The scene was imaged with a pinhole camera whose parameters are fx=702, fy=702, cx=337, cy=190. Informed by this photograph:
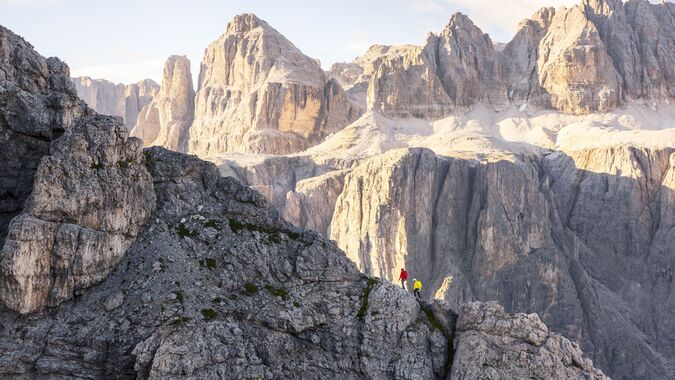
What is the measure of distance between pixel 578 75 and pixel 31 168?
162 m

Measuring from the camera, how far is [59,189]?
3738 cm

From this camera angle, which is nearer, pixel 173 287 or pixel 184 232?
pixel 173 287

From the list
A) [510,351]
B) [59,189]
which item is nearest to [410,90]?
[510,351]

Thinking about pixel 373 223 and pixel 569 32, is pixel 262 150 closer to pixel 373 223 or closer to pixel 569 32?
pixel 373 223

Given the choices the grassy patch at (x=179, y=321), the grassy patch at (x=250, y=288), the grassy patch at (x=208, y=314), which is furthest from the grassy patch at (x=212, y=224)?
the grassy patch at (x=179, y=321)

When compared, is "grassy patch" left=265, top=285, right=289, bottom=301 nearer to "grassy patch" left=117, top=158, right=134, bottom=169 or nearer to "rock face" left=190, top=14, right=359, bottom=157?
"grassy patch" left=117, top=158, right=134, bottom=169

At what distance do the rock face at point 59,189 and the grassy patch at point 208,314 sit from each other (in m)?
5.81

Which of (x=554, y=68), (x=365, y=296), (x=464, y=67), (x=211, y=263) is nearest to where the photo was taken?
(x=211, y=263)

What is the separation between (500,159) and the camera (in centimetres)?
12362

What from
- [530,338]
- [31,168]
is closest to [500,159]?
[530,338]

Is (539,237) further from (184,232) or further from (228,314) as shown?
(228,314)

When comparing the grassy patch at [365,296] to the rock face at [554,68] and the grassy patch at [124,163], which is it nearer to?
the grassy patch at [124,163]

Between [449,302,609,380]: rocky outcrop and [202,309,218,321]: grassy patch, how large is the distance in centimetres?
1394

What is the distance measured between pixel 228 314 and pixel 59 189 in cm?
1127
